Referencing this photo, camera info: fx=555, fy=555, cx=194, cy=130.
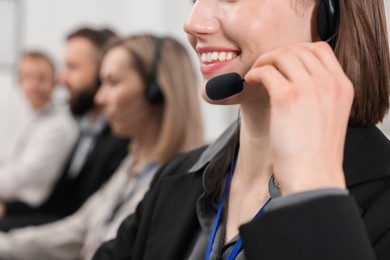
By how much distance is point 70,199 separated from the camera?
7.16 feet

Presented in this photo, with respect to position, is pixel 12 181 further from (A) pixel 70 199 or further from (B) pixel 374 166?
(B) pixel 374 166

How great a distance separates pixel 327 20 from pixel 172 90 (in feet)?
2.72

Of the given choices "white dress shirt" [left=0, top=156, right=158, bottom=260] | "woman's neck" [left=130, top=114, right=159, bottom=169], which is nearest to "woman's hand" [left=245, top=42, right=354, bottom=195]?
"white dress shirt" [left=0, top=156, right=158, bottom=260]

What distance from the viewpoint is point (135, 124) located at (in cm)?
160

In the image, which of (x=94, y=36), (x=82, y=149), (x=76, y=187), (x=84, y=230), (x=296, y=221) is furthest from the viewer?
(x=94, y=36)

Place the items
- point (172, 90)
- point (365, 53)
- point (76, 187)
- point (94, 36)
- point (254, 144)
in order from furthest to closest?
point (94, 36) < point (76, 187) < point (172, 90) < point (254, 144) < point (365, 53)

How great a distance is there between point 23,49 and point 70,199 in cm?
186

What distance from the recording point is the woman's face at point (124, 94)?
1605 mm

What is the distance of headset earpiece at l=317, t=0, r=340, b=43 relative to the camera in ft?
2.48

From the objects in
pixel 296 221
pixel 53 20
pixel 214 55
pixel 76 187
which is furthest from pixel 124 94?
pixel 53 20

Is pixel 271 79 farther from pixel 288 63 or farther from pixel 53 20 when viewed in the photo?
pixel 53 20

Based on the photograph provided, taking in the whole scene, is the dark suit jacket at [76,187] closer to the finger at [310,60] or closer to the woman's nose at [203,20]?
the woman's nose at [203,20]

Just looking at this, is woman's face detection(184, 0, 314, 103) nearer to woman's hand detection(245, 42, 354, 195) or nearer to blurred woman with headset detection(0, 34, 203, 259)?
woman's hand detection(245, 42, 354, 195)

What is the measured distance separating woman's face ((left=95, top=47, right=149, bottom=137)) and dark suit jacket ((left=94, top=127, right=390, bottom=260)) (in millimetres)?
608
